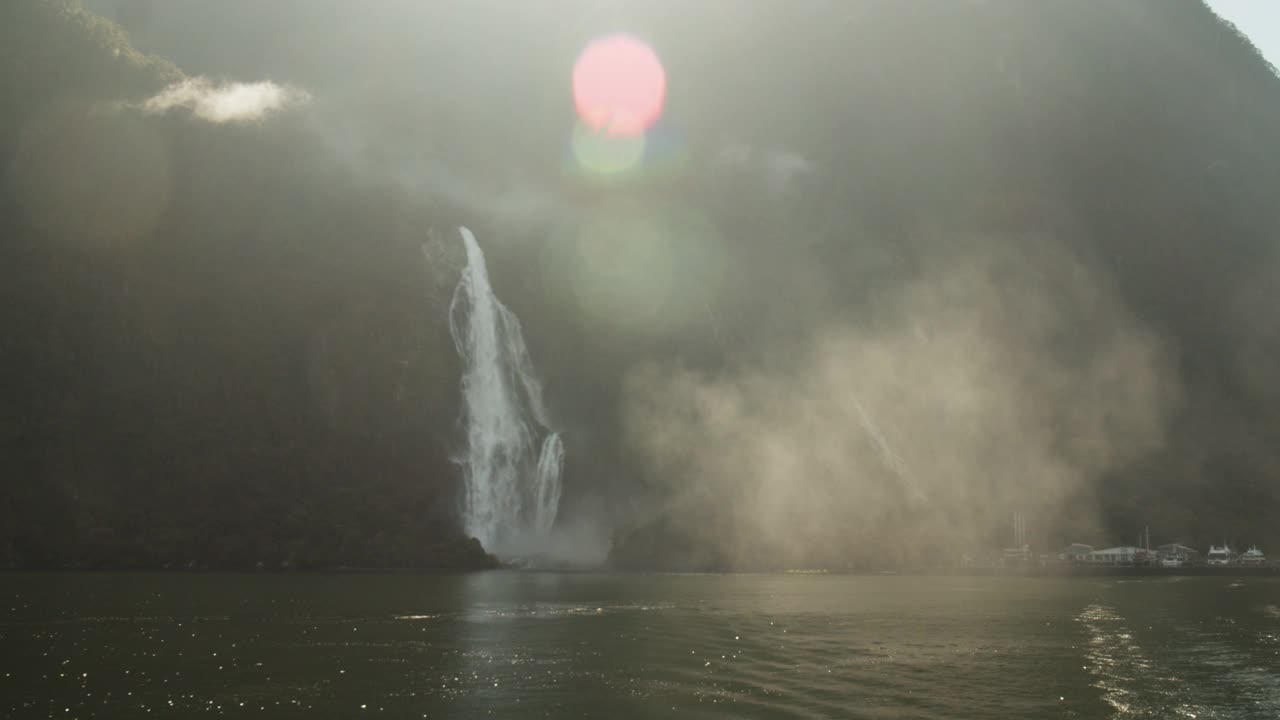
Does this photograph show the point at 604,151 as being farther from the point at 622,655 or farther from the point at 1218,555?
the point at 622,655

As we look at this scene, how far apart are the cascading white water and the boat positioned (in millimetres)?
72554

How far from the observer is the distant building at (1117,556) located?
109375mm

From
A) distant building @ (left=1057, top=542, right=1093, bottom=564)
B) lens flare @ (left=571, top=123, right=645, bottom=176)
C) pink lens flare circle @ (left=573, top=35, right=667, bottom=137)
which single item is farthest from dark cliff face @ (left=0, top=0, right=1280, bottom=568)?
distant building @ (left=1057, top=542, right=1093, bottom=564)

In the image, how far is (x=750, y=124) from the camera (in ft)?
568

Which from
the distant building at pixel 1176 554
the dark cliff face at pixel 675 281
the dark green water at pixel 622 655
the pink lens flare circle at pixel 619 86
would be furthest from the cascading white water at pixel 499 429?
the distant building at pixel 1176 554

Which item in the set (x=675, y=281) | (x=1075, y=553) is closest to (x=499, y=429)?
(x=675, y=281)

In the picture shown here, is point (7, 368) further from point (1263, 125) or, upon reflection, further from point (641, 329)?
point (1263, 125)

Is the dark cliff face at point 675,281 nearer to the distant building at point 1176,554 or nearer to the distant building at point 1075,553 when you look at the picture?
the distant building at point 1176,554

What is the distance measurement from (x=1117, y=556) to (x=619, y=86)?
109981mm

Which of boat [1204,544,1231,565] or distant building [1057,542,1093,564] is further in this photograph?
distant building [1057,542,1093,564]

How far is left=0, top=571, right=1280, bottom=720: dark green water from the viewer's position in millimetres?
22469

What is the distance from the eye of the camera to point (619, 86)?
178 meters

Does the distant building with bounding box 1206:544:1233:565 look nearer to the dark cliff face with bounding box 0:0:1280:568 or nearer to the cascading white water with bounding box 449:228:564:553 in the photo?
the dark cliff face with bounding box 0:0:1280:568

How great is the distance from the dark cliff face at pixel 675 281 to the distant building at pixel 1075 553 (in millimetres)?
4436
